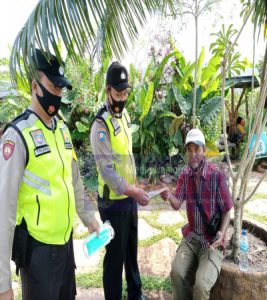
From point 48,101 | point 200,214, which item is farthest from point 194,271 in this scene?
point 48,101

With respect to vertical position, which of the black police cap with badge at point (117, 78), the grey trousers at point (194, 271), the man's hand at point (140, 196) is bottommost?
the grey trousers at point (194, 271)

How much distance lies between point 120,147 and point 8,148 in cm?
100

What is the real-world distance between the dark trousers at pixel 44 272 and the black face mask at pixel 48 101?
2.18 feet

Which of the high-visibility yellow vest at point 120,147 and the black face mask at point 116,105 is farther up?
the black face mask at point 116,105

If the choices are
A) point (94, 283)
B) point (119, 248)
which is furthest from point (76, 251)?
point (119, 248)

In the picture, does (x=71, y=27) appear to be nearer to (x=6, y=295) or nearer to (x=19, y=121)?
(x=19, y=121)

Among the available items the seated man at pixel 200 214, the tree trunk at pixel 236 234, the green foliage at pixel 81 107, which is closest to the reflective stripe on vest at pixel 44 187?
the seated man at pixel 200 214

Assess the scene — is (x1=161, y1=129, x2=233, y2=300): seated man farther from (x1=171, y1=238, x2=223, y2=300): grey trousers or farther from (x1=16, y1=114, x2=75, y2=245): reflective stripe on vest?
(x1=16, y1=114, x2=75, y2=245): reflective stripe on vest

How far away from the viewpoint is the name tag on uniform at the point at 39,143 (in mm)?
1583

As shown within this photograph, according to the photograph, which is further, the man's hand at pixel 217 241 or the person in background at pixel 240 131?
the person in background at pixel 240 131

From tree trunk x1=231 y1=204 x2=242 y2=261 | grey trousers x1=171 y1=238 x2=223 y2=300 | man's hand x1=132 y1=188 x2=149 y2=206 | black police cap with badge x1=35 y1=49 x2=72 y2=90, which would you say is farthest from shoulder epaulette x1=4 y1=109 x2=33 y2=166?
tree trunk x1=231 y1=204 x2=242 y2=261

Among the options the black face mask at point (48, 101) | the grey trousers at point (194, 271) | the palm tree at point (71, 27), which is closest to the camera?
the palm tree at point (71, 27)

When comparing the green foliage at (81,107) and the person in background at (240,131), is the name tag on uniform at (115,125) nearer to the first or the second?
the green foliage at (81,107)

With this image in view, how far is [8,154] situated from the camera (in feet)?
4.89
